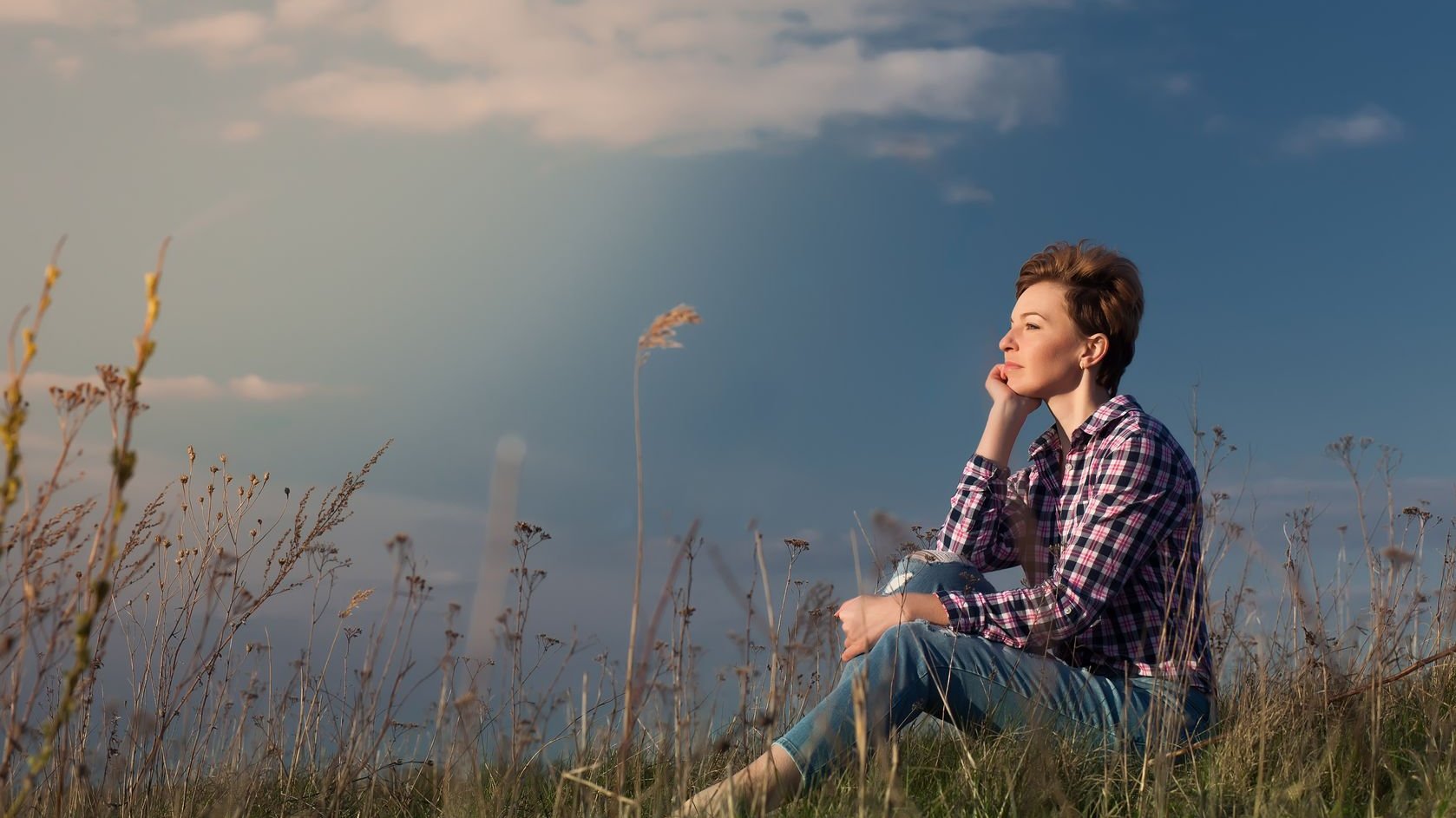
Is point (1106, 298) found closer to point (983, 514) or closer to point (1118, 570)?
point (983, 514)

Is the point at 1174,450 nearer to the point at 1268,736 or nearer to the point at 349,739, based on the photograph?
the point at 1268,736

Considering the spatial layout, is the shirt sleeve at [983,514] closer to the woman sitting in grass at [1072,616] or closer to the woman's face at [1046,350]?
the woman sitting in grass at [1072,616]

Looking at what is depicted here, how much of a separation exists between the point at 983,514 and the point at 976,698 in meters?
1.02

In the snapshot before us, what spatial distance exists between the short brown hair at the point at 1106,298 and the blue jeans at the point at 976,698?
1.15 metres

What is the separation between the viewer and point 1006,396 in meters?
4.12

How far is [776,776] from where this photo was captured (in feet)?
9.64

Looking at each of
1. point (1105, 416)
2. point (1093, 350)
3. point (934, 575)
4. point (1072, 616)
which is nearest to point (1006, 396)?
point (1093, 350)

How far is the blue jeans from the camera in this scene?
3.02m

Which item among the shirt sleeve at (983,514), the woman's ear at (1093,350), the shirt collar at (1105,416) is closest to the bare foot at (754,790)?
the shirt sleeve at (983,514)

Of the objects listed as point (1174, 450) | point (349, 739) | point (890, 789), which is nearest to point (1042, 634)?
point (1174, 450)

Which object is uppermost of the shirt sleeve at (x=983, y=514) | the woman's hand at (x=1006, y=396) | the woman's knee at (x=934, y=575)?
the woman's hand at (x=1006, y=396)

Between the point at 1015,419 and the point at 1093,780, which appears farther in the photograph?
the point at 1015,419

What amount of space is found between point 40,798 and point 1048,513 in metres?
3.69

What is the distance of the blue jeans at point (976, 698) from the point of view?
3.02 meters
